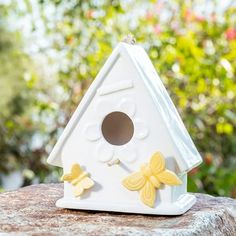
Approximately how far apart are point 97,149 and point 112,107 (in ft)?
0.41

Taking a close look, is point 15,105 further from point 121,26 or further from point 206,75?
point 206,75

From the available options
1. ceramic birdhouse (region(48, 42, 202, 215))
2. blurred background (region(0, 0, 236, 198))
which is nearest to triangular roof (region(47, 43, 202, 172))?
ceramic birdhouse (region(48, 42, 202, 215))

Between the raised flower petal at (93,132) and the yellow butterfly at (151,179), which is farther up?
the raised flower petal at (93,132)

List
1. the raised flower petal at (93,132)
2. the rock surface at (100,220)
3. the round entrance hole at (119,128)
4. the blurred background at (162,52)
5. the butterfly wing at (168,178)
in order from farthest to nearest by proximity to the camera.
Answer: the blurred background at (162,52), the round entrance hole at (119,128), the raised flower petal at (93,132), the butterfly wing at (168,178), the rock surface at (100,220)

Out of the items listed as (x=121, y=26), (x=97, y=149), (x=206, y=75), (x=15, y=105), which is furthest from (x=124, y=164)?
(x=15, y=105)

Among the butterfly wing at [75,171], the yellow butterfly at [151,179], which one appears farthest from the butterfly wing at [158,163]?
the butterfly wing at [75,171]

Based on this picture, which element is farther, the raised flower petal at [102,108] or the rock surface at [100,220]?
the raised flower petal at [102,108]

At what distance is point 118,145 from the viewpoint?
1632 millimetres

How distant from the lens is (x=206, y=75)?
3361 mm

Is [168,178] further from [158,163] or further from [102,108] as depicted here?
[102,108]

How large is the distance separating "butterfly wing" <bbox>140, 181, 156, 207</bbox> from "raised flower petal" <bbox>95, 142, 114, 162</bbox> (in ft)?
0.43

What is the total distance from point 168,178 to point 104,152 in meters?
0.20

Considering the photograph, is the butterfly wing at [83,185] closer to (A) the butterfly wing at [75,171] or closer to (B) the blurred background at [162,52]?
(A) the butterfly wing at [75,171]

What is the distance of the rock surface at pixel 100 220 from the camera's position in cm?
136
